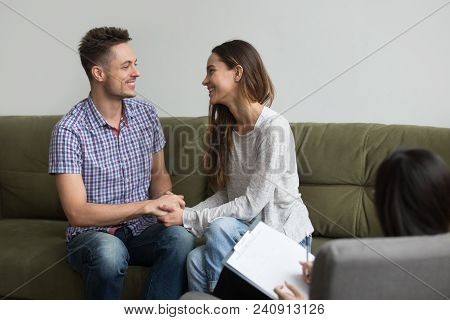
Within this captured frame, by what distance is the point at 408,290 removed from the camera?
3.50ft

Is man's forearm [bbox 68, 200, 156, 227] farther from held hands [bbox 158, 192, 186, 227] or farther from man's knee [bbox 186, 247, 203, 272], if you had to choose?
man's knee [bbox 186, 247, 203, 272]

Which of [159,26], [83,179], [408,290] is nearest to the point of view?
[408,290]

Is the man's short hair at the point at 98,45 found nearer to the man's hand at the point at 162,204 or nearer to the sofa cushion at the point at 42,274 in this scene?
the man's hand at the point at 162,204

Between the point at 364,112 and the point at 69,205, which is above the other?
the point at 364,112

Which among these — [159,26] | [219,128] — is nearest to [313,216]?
[219,128]

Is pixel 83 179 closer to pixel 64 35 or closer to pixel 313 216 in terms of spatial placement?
pixel 313 216

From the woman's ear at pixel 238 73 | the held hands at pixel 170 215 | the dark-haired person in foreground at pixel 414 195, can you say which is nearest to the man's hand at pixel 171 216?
the held hands at pixel 170 215

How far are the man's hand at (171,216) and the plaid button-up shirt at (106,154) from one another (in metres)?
0.15

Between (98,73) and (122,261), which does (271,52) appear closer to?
(98,73)

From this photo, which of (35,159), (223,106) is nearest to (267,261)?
(223,106)

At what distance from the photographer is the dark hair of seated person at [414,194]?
1.07 meters

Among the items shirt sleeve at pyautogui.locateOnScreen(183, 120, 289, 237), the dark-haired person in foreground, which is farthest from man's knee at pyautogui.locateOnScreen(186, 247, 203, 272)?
the dark-haired person in foreground

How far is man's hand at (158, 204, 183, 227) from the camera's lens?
204 cm
